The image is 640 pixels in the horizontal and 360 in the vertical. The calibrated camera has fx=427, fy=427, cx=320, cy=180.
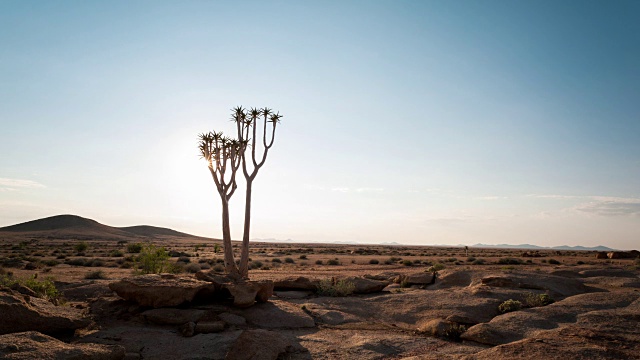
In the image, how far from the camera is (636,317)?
13.0 metres

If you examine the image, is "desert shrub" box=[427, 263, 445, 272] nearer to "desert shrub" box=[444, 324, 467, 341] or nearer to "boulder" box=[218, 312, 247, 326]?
"desert shrub" box=[444, 324, 467, 341]

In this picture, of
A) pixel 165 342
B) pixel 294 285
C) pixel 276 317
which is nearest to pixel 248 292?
pixel 276 317

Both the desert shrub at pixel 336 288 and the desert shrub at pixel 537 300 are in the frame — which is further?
the desert shrub at pixel 336 288

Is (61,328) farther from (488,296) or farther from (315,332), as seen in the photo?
(488,296)

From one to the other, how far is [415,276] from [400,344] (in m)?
10.5

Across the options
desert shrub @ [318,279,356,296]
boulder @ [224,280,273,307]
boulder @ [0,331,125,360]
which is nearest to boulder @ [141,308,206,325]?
boulder @ [224,280,273,307]

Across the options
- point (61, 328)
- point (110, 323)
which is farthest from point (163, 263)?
point (61, 328)

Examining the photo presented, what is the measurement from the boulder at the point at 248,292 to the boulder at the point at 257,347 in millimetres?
3770

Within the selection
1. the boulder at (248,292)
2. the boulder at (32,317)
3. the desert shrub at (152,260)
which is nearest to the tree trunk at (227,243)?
the desert shrub at (152,260)

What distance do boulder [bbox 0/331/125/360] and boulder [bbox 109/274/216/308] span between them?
15.3 ft

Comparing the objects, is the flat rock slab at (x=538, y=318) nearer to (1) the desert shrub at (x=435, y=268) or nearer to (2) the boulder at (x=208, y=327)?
(2) the boulder at (x=208, y=327)

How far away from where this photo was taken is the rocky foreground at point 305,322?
Result: 9.52m

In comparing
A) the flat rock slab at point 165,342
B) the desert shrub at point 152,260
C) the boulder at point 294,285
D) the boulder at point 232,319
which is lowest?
the flat rock slab at point 165,342

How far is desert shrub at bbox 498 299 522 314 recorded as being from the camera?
1512 centimetres
